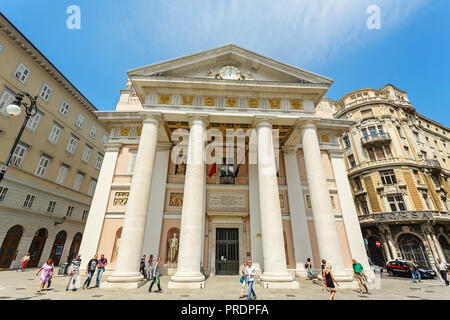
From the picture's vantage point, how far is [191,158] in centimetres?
1212

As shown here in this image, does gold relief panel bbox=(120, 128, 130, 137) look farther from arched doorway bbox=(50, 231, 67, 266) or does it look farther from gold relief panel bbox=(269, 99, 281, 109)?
arched doorway bbox=(50, 231, 67, 266)

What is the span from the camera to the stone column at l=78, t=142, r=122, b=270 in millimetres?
13914

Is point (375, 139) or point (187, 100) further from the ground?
point (375, 139)

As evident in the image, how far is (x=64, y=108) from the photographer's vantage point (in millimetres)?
22312

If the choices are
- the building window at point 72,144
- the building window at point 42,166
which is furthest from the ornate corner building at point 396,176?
the building window at point 42,166

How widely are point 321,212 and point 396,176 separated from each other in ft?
73.0

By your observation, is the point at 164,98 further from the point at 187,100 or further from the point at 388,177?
the point at 388,177

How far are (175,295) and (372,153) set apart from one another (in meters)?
31.8

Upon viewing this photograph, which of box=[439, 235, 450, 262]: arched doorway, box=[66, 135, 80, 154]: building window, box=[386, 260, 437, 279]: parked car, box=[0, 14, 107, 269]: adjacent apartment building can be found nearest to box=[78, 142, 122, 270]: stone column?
box=[0, 14, 107, 269]: adjacent apartment building

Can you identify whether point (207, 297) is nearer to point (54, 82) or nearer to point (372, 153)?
point (54, 82)

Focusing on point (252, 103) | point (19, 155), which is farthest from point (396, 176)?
point (19, 155)

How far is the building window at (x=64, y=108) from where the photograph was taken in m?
21.9

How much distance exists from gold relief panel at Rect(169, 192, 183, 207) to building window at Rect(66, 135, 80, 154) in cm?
1461
